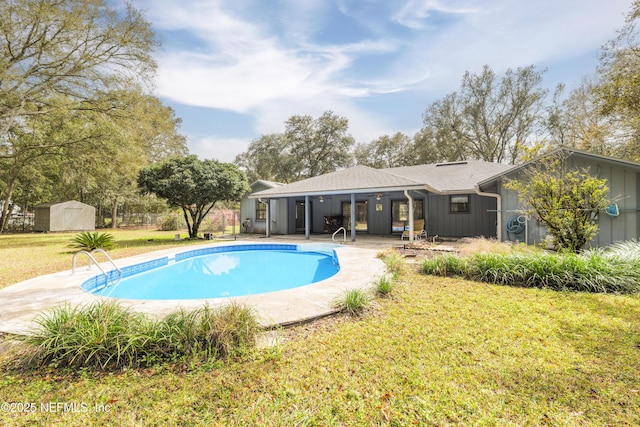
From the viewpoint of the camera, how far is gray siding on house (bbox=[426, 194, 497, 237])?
13633 millimetres

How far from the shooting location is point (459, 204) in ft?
46.7

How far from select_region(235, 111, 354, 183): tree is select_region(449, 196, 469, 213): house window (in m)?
19.1

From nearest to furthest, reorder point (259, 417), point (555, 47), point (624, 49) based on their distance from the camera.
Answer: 1. point (259, 417)
2. point (624, 49)
3. point (555, 47)

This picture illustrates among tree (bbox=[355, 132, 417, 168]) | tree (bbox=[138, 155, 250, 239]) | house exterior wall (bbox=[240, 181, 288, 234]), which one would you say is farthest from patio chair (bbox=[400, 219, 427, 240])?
tree (bbox=[355, 132, 417, 168])

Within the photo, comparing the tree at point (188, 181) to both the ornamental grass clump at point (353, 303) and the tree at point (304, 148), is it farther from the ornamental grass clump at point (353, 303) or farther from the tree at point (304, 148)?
the tree at point (304, 148)

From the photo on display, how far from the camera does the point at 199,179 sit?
14188mm

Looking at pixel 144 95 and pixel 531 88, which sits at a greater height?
pixel 531 88

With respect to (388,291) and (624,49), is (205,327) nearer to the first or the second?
(388,291)

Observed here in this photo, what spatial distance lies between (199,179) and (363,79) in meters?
9.79

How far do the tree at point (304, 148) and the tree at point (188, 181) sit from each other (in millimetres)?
16852

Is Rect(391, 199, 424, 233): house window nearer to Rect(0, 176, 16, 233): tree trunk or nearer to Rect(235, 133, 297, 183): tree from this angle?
Rect(235, 133, 297, 183): tree

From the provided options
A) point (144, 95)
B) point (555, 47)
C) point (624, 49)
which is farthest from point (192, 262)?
point (555, 47)

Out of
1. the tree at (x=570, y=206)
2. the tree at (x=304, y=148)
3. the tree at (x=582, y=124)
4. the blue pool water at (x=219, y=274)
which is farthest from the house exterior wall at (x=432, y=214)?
the tree at (x=304, y=148)

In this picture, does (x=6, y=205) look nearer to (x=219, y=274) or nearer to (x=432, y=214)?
(x=219, y=274)
